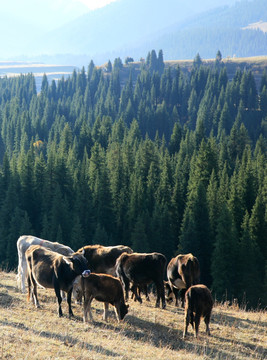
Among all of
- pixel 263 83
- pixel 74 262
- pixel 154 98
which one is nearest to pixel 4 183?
pixel 74 262

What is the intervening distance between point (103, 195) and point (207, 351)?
5641cm

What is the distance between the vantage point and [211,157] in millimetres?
80500

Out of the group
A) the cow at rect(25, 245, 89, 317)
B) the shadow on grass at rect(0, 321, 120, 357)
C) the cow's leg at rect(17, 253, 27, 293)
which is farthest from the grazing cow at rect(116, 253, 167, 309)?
the shadow on grass at rect(0, 321, 120, 357)

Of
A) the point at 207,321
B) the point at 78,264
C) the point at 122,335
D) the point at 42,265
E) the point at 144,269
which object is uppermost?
the point at 78,264

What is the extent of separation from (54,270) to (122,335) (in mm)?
3742

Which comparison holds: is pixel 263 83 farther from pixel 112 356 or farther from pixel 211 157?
pixel 112 356

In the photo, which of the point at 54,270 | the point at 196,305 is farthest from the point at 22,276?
the point at 196,305

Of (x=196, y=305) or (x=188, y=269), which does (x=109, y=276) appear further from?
(x=188, y=269)

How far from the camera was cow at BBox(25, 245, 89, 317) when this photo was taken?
1869cm

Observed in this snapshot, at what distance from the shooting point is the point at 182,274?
72.3ft

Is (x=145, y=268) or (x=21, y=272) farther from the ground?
(x=145, y=268)

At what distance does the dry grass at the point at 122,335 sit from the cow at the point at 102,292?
0.43 metres

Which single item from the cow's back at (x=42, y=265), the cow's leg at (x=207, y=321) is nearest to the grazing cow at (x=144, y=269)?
the cow's back at (x=42, y=265)

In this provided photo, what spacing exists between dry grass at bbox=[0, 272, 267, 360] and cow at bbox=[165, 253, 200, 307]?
119cm
